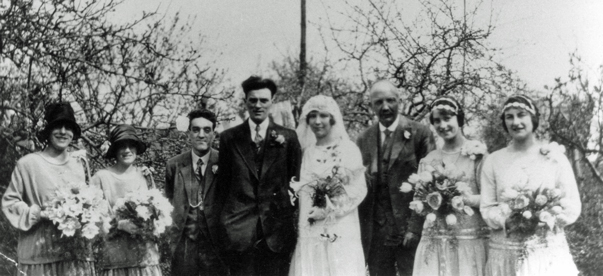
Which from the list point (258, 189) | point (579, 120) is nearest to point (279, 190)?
point (258, 189)

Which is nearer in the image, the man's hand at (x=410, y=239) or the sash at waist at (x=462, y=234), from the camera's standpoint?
the sash at waist at (x=462, y=234)

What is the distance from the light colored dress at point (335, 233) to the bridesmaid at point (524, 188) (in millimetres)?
1069

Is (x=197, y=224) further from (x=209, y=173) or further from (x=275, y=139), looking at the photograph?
(x=275, y=139)

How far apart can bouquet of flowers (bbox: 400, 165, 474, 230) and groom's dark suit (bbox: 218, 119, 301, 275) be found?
105 centimetres

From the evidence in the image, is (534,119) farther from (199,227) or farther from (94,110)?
(94,110)

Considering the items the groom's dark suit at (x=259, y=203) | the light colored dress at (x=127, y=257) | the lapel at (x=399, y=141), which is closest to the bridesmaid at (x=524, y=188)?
the lapel at (x=399, y=141)

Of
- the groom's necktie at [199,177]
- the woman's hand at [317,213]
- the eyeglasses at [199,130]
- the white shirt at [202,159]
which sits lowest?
the woman's hand at [317,213]

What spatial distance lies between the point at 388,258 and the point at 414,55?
314 cm

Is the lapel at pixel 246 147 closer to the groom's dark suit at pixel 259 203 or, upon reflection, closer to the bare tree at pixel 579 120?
the groom's dark suit at pixel 259 203

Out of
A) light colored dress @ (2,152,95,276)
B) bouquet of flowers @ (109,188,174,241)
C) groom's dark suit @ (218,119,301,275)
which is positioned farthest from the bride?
light colored dress @ (2,152,95,276)

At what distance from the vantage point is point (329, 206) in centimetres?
507

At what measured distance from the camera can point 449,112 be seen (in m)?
5.09

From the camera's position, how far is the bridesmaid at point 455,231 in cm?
492

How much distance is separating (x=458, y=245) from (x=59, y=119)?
3.55m
